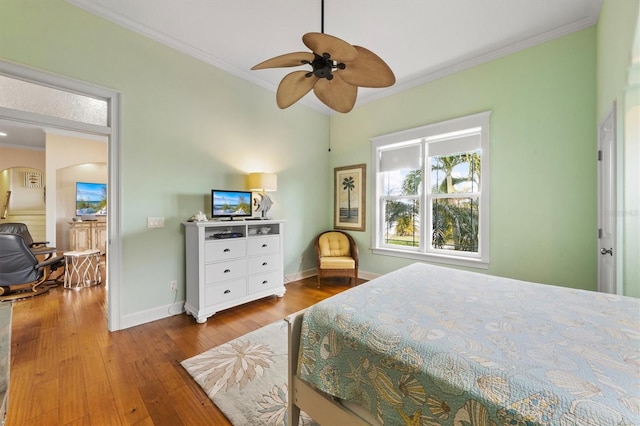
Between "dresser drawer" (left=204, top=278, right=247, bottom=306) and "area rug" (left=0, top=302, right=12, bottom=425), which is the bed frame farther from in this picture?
"dresser drawer" (left=204, top=278, right=247, bottom=306)

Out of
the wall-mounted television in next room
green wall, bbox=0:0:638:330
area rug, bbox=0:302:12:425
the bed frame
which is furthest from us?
the wall-mounted television in next room

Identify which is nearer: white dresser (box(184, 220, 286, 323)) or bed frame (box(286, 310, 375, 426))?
bed frame (box(286, 310, 375, 426))

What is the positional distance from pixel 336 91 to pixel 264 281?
8.19 ft

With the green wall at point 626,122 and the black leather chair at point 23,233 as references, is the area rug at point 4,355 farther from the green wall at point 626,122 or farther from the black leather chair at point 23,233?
the black leather chair at point 23,233

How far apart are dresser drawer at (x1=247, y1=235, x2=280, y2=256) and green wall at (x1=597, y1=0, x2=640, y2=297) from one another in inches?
131

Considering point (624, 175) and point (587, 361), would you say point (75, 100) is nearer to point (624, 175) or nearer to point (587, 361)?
point (587, 361)

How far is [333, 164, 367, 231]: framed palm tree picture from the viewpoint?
438cm

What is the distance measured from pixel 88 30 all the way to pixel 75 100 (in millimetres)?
666

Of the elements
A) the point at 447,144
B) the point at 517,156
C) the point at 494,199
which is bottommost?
the point at 494,199

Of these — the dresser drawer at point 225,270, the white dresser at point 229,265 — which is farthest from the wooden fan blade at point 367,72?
the dresser drawer at point 225,270

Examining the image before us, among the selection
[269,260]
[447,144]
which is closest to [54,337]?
[269,260]

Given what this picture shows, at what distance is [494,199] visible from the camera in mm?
3113

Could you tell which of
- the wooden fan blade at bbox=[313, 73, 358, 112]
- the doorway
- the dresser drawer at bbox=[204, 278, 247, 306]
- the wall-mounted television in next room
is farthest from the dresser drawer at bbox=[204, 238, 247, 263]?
the wall-mounted television in next room

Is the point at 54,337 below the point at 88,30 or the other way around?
below
